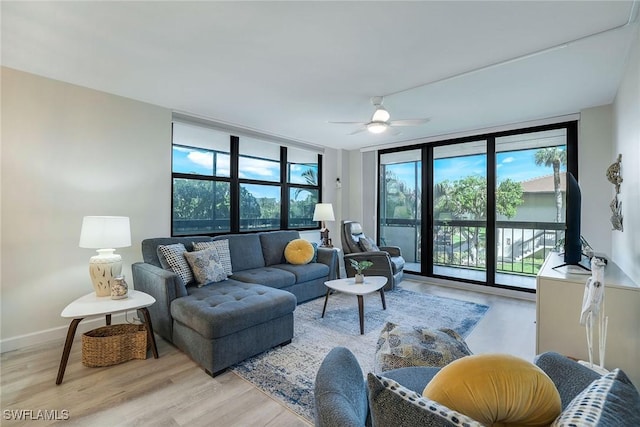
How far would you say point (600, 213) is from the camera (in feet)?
11.3

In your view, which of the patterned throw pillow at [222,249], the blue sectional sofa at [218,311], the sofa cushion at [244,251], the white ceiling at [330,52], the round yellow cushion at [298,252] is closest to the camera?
the white ceiling at [330,52]

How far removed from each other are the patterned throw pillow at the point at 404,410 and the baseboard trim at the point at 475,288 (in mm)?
4405

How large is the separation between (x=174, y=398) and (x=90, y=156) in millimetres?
2498

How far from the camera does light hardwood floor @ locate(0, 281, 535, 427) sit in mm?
1713

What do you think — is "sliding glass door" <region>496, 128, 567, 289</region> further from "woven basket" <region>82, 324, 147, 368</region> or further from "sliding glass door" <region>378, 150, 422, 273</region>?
"woven basket" <region>82, 324, 147, 368</region>

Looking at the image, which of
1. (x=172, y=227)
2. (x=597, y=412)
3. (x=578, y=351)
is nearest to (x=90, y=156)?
(x=172, y=227)

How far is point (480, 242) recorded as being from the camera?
15.1 ft

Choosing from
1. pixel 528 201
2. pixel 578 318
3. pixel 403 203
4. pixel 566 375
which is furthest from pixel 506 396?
pixel 403 203

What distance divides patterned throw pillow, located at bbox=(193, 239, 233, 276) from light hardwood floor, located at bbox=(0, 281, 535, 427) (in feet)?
3.14

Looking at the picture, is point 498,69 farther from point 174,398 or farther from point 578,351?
point 174,398

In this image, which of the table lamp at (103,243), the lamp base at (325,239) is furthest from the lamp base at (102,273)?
the lamp base at (325,239)

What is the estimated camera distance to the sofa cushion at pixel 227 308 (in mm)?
2141

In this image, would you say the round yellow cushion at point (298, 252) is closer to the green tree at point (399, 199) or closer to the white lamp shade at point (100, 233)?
the white lamp shade at point (100, 233)

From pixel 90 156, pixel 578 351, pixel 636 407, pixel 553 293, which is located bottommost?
pixel 578 351
